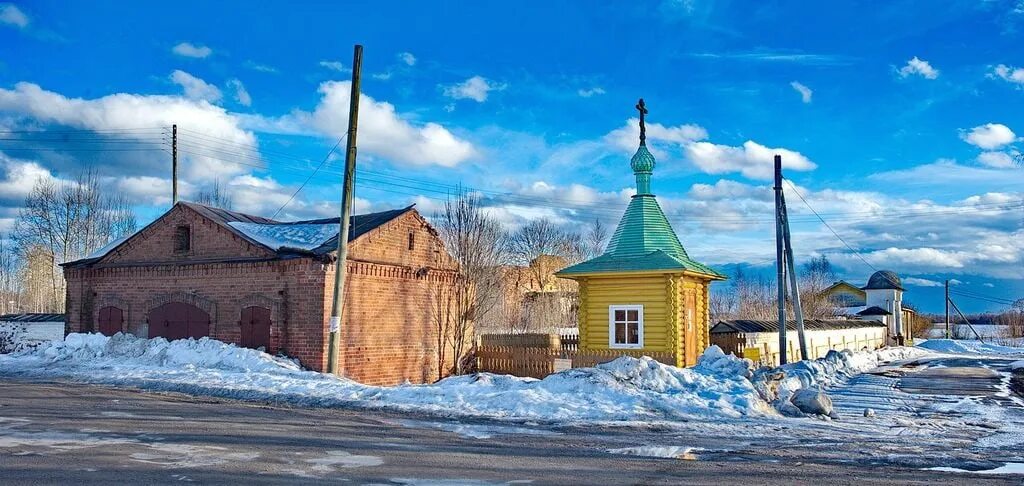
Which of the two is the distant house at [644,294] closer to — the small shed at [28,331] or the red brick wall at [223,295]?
the red brick wall at [223,295]

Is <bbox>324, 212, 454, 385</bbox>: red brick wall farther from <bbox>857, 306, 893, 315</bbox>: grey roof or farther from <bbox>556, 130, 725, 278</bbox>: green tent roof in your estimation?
<bbox>857, 306, 893, 315</bbox>: grey roof

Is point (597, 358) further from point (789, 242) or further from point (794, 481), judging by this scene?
point (794, 481)

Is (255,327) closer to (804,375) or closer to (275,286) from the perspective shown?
(275,286)

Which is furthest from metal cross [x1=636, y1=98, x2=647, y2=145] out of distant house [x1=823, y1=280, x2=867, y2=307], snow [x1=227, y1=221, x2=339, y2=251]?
distant house [x1=823, y1=280, x2=867, y2=307]

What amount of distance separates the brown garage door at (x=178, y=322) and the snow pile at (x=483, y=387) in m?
1.69

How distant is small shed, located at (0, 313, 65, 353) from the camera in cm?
2897

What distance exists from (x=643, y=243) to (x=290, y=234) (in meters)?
10.4

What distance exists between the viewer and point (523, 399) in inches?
587

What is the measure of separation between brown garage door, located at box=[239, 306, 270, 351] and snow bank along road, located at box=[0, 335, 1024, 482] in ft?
3.33

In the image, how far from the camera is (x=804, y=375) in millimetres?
21438

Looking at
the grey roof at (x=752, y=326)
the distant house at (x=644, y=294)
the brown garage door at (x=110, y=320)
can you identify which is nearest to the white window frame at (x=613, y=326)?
the distant house at (x=644, y=294)

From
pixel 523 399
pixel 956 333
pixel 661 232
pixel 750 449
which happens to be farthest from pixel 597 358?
pixel 956 333

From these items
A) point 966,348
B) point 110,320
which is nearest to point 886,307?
point 966,348

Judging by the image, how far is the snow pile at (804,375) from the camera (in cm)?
1639
